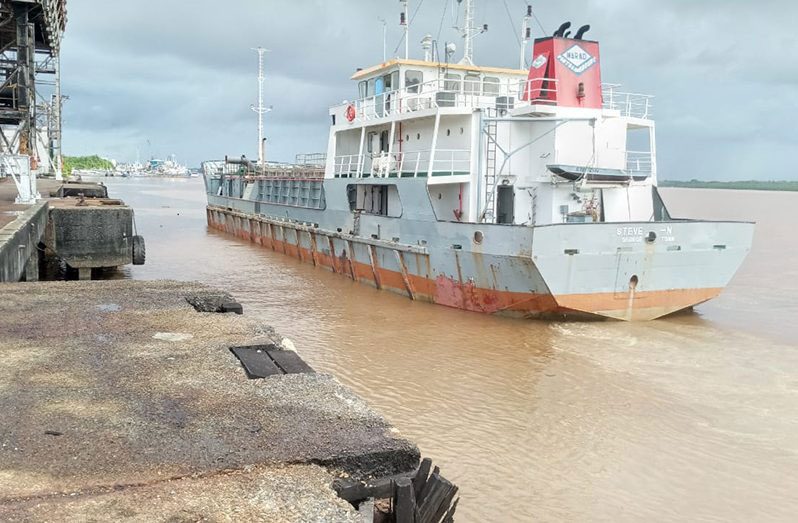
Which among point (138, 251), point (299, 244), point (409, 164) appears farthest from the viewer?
point (299, 244)

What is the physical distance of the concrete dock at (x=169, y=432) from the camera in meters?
2.94

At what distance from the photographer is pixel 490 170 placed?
14.3 metres

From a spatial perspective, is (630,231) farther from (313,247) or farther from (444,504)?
(313,247)

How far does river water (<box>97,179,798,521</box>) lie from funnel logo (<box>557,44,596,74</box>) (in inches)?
229

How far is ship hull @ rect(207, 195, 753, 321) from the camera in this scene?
12.0 m

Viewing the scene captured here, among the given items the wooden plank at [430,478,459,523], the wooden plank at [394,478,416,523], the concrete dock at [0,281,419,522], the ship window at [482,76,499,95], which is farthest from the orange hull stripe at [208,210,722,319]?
the wooden plank at [394,478,416,523]

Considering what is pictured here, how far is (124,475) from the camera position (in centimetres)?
313

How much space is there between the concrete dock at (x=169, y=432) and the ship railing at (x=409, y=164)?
9576mm

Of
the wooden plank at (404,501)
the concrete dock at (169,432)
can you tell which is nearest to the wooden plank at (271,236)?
the concrete dock at (169,432)

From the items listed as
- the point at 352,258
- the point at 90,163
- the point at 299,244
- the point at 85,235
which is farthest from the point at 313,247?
the point at 90,163

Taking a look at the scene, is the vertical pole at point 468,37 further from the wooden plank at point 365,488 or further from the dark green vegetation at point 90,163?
the dark green vegetation at point 90,163

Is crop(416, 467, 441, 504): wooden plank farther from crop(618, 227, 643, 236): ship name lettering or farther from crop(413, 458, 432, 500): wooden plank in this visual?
crop(618, 227, 643, 236): ship name lettering

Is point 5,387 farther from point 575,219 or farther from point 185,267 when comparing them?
point 185,267

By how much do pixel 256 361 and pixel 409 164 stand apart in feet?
40.0
